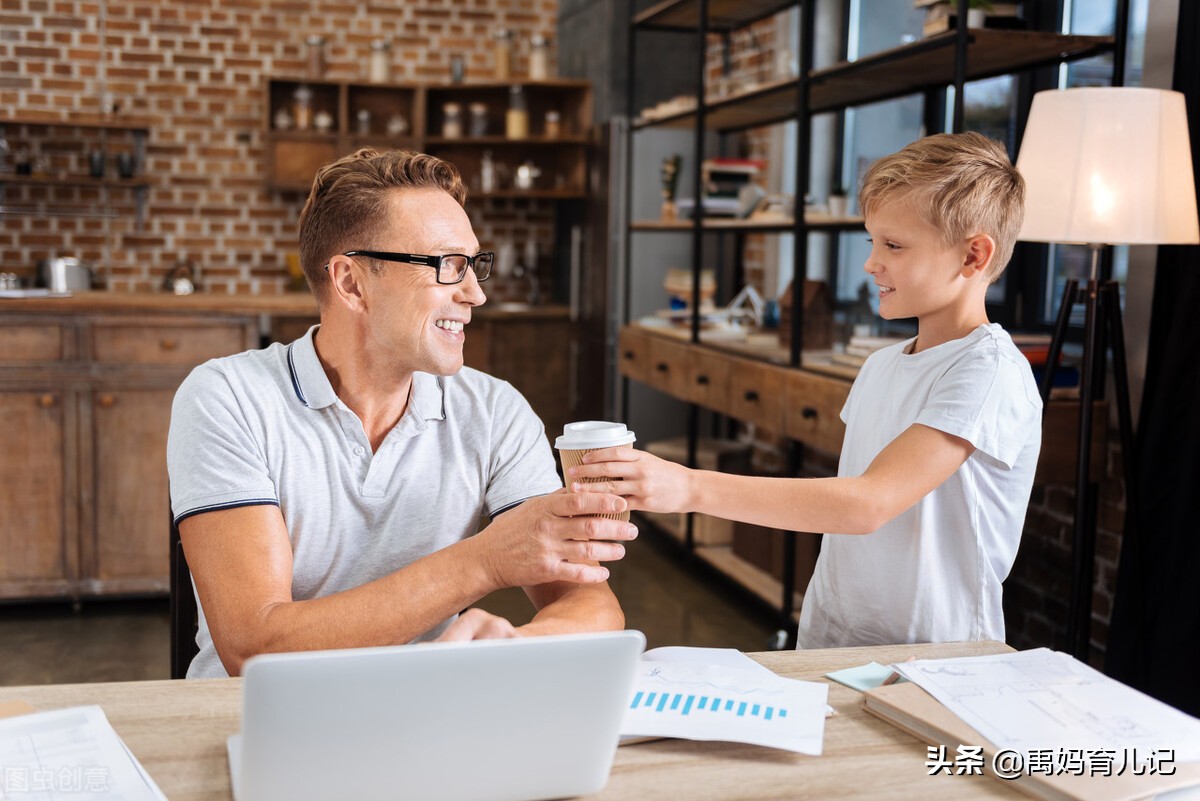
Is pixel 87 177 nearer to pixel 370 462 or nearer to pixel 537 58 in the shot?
pixel 537 58

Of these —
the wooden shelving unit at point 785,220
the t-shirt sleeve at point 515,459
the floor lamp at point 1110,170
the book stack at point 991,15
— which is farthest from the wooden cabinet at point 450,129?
the t-shirt sleeve at point 515,459

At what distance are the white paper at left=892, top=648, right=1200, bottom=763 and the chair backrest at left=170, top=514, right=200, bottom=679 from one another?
3.25 ft

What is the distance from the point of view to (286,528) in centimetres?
158

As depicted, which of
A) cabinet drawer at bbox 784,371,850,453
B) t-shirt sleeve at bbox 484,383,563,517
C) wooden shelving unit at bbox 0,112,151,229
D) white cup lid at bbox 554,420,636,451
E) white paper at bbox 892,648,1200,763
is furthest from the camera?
wooden shelving unit at bbox 0,112,151,229

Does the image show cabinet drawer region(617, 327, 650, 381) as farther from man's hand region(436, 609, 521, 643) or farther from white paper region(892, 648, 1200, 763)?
man's hand region(436, 609, 521, 643)

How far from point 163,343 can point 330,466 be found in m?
2.48

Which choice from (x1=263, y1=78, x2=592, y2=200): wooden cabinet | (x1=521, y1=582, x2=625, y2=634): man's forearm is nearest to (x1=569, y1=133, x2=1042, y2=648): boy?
(x1=521, y1=582, x2=625, y2=634): man's forearm

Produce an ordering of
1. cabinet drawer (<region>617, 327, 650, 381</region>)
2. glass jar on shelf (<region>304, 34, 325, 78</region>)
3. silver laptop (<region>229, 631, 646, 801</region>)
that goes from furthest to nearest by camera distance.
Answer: glass jar on shelf (<region>304, 34, 325, 78</region>) < cabinet drawer (<region>617, 327, 650, 381</region>) < silver laptop (<region>229, 631, 646, 801</region>)

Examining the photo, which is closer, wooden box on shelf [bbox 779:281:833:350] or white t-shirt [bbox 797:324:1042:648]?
white t-shirt [bbox 797:324:1042:648]

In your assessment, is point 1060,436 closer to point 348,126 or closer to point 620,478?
point 620,478

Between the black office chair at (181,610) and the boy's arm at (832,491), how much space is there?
680mm

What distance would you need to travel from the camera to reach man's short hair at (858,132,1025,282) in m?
1.67

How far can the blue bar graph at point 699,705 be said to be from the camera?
47.6 inches

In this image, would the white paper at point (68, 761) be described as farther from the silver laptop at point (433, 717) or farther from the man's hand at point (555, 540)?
the man's hand at point (555, 540)
